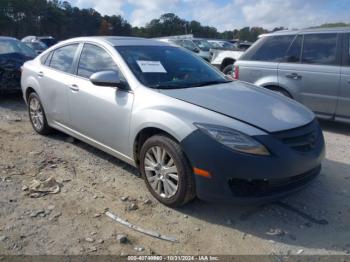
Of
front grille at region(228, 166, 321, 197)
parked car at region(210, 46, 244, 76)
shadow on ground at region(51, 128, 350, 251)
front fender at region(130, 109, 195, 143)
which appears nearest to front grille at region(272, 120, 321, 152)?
front grille at region(228, 166, 321, 197)

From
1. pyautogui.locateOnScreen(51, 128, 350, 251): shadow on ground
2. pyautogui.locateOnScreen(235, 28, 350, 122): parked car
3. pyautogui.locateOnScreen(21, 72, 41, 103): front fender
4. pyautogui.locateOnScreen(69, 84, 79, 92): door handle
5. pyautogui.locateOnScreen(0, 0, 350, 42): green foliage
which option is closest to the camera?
pyautogui.locateOnScreen(51, 128, 350, 251): shadow on ground

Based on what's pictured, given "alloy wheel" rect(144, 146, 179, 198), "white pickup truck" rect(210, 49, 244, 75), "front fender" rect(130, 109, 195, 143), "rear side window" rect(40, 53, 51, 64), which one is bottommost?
"alloy wheel" rect(144, 146, 179, 198)

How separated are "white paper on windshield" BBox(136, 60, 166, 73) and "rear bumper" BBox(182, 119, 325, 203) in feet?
3.80

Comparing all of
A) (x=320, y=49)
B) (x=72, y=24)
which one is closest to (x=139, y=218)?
(x=320, y=49)

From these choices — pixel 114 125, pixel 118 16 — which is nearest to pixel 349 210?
pixel 114 125

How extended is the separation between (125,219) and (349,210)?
2.13m

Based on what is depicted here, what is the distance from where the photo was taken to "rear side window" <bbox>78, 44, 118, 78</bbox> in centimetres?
416

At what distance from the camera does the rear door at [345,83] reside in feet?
18.8

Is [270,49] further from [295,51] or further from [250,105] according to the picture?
[250,105]

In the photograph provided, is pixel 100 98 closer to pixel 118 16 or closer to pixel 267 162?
pixel 267 162

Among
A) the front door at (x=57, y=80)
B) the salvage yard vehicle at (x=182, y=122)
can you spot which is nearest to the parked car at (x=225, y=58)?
the salvage yard vehicle at (x=182, y=122)

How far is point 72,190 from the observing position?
3.89 metres

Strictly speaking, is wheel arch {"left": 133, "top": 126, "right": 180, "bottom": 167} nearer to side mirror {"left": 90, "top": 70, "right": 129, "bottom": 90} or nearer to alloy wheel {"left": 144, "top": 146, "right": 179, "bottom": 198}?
alloy wheel {"left": 144, "top": 146, "right": 179, "bottom": 198}

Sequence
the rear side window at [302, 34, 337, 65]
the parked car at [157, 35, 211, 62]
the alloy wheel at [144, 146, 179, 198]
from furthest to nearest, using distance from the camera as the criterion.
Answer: the parked car at [157, 35, 211, 62], the rear side window at [302, 34, 337, 65], the alloy wheel at [144, 146, 179, 198]
